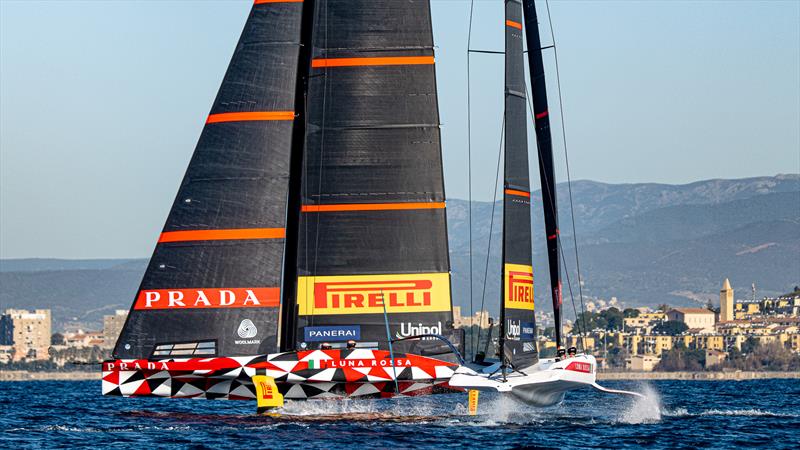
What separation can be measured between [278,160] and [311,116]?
128cm

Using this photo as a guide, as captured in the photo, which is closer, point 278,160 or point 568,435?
point 568,435

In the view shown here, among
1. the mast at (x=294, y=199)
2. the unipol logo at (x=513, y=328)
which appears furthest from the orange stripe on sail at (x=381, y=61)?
the unipol logo at (x=513, y=328)

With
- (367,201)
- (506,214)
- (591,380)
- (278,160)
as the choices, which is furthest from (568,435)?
(278,160)

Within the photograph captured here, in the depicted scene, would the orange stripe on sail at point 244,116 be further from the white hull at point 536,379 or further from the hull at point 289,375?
the white hull at point 536,379

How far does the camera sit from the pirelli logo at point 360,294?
33.3 m

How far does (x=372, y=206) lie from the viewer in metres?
33.4

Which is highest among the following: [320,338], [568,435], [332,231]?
[332,231]

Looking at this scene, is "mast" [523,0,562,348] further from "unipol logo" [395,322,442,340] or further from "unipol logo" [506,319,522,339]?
"unipol logo" [395,322,442,340]

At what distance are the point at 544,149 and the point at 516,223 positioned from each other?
9.46 feet

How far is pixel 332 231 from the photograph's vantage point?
1314 inches

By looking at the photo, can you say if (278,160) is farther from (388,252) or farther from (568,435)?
(568,435)

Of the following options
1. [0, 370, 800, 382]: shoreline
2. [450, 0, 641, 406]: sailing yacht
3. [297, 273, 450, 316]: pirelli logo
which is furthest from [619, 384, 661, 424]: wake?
[0, 370, 800, 382]: shoreline

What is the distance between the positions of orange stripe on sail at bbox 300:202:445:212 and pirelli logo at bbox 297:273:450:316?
1.52 meters

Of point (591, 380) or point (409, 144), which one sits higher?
point (409, 144)
